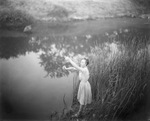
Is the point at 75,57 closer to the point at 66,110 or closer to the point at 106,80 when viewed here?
the point at 106,80

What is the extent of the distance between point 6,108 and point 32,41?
0.90 m

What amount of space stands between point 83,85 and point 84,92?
0.09m

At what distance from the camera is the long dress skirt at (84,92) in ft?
6.37

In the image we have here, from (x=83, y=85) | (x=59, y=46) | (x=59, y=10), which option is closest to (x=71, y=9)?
(x=59, y=10)

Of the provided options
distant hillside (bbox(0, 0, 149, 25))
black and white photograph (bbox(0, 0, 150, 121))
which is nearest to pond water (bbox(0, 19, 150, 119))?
black and white photograph (bbox(0, 0, 150, 121))

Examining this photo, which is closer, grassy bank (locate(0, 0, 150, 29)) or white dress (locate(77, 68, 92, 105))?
white dress (locate(77, 68, 92, 105))

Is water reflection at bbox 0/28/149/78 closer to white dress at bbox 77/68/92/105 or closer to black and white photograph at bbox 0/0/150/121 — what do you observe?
black and white photograph at bbox 0/0/150/121

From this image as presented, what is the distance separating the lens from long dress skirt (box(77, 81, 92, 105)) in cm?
194

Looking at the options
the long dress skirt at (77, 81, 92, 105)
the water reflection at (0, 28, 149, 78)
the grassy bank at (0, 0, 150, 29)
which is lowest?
the long dress skirt at (77, 81, 92, 105)

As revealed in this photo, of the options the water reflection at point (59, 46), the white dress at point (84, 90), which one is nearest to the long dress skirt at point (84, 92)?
the white dress at point (84, 90)

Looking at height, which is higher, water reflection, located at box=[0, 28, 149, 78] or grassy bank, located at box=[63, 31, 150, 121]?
water reflection, located at box=[0, 28, 149, 78]

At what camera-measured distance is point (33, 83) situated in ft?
6.46

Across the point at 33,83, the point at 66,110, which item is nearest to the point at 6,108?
the point at 33,83

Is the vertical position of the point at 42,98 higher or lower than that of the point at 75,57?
lower
